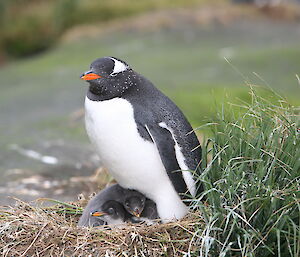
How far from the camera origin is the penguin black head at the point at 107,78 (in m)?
4.11

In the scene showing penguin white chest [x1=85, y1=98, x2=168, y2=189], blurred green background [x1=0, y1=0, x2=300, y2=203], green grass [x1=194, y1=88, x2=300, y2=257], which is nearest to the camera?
green grass [x1=194, y1=88, x2=300, y2=257]

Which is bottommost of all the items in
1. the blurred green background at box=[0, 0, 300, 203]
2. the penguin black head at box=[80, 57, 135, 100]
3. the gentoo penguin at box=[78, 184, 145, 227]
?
the blurred green background at box=[0, 0, 300, 203]

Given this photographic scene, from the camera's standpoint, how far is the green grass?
11.6 feet

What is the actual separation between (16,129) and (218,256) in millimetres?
6598

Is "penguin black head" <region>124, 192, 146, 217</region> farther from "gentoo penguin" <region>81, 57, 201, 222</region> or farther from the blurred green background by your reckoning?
the blurred green background

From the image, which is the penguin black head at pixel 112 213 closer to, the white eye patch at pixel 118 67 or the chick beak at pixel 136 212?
the chick beak at pixel 136 212

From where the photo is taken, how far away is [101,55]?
1525 centimetres

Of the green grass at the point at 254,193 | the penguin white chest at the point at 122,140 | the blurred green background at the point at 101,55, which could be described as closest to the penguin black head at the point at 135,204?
the penguin white chest at the point at 122,140

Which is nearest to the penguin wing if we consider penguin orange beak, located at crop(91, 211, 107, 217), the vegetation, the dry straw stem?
the vegetation

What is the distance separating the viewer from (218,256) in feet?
12.0

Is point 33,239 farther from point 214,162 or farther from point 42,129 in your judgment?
point 42,129

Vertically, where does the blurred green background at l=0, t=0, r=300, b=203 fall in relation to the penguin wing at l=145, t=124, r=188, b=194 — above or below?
below

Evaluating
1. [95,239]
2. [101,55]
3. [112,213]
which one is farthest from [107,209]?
[101,55]

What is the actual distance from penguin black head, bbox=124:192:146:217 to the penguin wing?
11.1 inches
